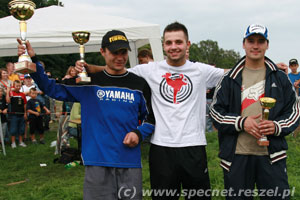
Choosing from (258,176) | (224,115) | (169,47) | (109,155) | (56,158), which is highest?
(169,47)

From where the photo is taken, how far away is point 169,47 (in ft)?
9.37

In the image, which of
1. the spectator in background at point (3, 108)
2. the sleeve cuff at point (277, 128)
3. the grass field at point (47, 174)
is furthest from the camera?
the spectator in background at point (3, 108)

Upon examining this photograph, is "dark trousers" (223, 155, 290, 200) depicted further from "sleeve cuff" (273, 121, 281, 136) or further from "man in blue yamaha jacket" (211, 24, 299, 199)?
"sleeve cuff" (273, 121, 281, 136)

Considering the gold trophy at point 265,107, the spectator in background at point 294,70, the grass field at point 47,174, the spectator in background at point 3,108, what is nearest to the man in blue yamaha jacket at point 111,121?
the gold trophy at point 265,107

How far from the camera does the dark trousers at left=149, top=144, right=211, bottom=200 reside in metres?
2.74

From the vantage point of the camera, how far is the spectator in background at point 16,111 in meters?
9.09

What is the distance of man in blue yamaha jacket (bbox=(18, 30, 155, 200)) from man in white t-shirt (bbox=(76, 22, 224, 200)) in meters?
0.13

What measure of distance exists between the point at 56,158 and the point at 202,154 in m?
5.24

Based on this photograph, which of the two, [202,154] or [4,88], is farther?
[4,88]

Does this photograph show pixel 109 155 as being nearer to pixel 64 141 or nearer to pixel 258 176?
pixel 258 176

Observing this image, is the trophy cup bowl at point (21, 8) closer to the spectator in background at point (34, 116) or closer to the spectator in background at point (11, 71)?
the spectator in background at point (34, 116)

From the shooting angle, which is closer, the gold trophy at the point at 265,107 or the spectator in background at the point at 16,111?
the gold trophy at the point at 265,107

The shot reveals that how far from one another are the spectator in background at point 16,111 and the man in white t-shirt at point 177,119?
23.4ft

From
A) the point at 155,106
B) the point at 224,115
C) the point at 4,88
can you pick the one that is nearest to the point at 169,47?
the point at 155,106
